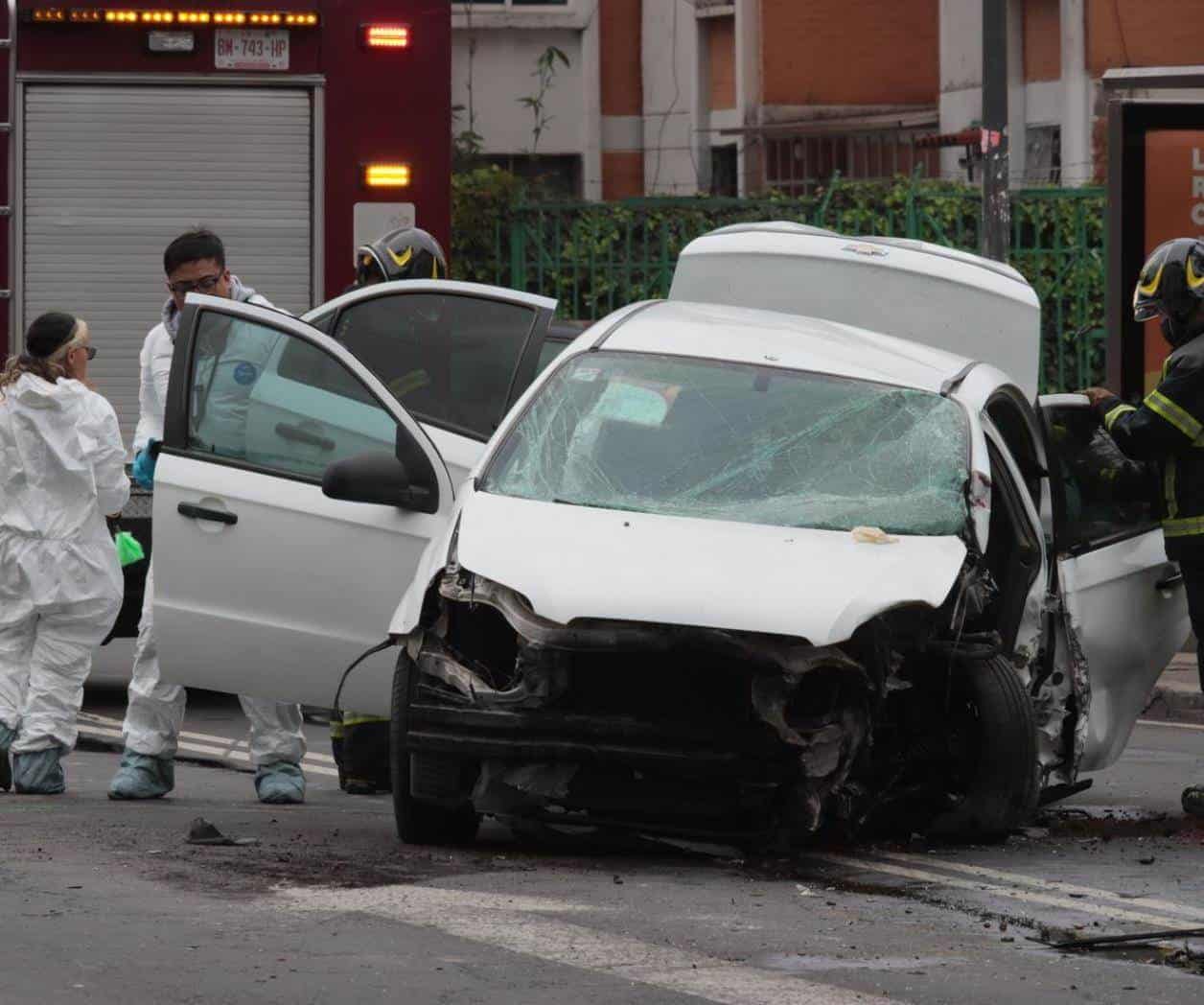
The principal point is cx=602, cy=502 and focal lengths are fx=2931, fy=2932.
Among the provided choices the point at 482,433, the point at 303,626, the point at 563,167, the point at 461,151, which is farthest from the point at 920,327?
the point at 563,167

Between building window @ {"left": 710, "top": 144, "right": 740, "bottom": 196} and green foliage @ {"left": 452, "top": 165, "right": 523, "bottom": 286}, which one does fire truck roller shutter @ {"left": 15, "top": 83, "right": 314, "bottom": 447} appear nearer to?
green foliage @ {"left": 452, "top": 165, "right": 523, "bottom": 286}

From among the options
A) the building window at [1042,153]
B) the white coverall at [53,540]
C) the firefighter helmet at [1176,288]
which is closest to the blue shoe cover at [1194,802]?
the firefighter helmet at [1176,288]

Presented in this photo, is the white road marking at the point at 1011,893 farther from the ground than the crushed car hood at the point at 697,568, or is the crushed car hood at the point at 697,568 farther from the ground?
the crushed car hood at the point at 697,568

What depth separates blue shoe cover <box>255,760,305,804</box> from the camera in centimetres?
980

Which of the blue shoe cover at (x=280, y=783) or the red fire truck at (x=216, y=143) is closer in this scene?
the blue shoe cover at (x=280, y=783)

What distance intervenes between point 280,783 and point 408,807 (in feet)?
5.65

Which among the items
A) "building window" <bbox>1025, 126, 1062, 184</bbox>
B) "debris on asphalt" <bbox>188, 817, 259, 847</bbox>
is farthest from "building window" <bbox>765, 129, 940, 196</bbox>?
"debris on asphalt" <bbox>188, 817, 259, 847</bbox>

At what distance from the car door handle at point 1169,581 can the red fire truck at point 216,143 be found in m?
4.70

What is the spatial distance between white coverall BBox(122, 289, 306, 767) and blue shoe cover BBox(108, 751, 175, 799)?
0.04 metres

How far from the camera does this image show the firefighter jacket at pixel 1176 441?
9617mm

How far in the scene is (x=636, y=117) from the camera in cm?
3391

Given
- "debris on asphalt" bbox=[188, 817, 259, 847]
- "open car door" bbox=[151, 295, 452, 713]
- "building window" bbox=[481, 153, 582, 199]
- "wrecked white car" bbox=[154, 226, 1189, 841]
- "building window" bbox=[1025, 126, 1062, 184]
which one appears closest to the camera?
"wrecked white car" bbox=[154, 226, 1189, 841]

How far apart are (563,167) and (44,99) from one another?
67.5ft

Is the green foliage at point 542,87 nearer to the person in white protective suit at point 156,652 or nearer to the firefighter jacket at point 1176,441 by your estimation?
the person in white protective suit at point 156,652
